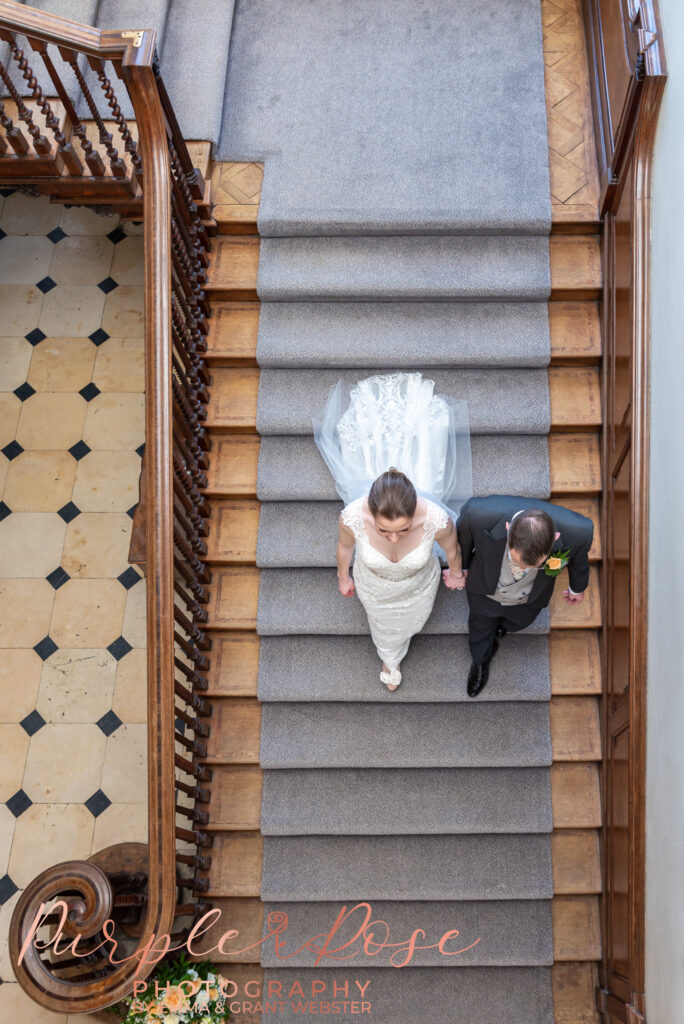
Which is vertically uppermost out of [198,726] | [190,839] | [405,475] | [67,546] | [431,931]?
[67,546]

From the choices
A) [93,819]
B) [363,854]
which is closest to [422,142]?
[363,854]

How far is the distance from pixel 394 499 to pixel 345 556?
0.78m

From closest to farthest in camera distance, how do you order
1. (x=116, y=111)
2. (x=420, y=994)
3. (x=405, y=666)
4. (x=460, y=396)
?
(x=116, y=111) → (x=420, y=994) → (x=405, y=666) → (x=460, y=396)

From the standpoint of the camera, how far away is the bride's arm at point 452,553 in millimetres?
3498

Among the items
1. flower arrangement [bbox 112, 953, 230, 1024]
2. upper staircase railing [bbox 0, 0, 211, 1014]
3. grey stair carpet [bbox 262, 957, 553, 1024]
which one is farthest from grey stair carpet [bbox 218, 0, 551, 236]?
grey stair carpet [bbox 262, 957, 553, 1024]

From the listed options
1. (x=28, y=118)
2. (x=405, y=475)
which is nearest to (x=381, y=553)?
(x=405, y=475)

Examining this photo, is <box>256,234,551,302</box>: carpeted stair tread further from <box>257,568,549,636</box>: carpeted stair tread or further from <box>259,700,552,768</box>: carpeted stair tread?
<box>259,700,552,768</box>: carpeted stair tread

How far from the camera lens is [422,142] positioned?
4.75 m

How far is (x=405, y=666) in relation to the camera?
4.39 meters

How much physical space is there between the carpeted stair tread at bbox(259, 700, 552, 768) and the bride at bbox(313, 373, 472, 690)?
287 millimetres

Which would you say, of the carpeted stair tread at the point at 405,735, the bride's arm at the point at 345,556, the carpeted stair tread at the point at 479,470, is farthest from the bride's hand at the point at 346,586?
the carpeted stair tread at the point at 405,735

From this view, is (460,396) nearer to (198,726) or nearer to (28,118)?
(198,726)

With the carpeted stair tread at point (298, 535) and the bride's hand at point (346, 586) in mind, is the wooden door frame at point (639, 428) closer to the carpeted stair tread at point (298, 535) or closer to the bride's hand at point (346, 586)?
the bride's hand at point (346, 586)

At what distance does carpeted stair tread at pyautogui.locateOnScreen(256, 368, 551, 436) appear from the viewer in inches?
177
